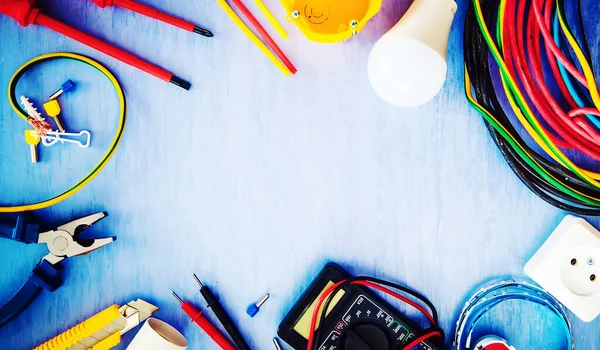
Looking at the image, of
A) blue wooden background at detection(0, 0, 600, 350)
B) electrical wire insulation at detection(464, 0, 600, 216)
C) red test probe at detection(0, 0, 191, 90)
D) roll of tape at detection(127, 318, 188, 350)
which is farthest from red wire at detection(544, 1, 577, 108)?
roll of tape at detection(127, 318, 188, 350)

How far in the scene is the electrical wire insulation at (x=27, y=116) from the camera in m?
0.69

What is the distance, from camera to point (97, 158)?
71 cm

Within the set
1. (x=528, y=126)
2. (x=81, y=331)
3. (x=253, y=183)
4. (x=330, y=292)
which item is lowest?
(x=81, y=331)

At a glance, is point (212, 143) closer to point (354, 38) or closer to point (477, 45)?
point (354, 38)

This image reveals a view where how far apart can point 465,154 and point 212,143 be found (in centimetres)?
35

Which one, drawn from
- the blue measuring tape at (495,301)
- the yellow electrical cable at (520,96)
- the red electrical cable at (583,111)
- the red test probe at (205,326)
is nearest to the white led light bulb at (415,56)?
the yellow electrical cable at (520,96)

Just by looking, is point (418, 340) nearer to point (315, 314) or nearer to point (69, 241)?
point (315, 314)

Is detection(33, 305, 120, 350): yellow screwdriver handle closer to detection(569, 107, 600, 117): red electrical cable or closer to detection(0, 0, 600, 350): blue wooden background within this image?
detection(0, 0, 600, 350): blue wooden background

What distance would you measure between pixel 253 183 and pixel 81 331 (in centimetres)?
30

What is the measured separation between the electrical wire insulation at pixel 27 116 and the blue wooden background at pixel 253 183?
10 millimetres

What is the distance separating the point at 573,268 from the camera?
0.67 m

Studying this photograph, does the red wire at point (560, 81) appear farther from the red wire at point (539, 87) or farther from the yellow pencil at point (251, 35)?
the yellow pencil at point (251, 35)

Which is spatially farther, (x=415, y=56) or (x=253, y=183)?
(x=253, y=183)

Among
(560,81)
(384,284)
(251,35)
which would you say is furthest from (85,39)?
(560,81)
